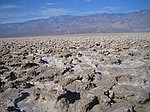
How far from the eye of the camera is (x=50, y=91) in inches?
289

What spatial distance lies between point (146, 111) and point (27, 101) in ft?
12.1

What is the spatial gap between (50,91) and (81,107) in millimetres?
1393

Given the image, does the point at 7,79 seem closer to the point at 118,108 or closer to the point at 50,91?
the point at 50,91

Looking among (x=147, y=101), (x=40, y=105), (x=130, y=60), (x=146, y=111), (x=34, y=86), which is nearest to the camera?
(x=146, y=111)

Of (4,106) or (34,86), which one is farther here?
(34,86)

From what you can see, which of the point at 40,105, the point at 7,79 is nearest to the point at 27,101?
the point at 40,105

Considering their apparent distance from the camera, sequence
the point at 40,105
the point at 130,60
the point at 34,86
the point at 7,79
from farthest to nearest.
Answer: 1. the point at 130,60
2. the point at 7,79
3. the point at 34,86
4. the point at 40,105

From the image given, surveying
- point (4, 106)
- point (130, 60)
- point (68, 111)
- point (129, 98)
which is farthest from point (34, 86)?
point (130, 60)

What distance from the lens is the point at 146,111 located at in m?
6.12

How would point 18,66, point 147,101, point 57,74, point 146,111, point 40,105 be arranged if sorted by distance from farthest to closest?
point 18,66
point 57,74
point 40,105
point 147,101
point 146,111

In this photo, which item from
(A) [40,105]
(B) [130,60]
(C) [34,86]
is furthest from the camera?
(B) [130,60]

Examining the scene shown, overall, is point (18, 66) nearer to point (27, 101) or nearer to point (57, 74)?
point (57, 74)

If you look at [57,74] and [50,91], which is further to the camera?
[57,74]

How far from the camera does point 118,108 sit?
6188 mm
